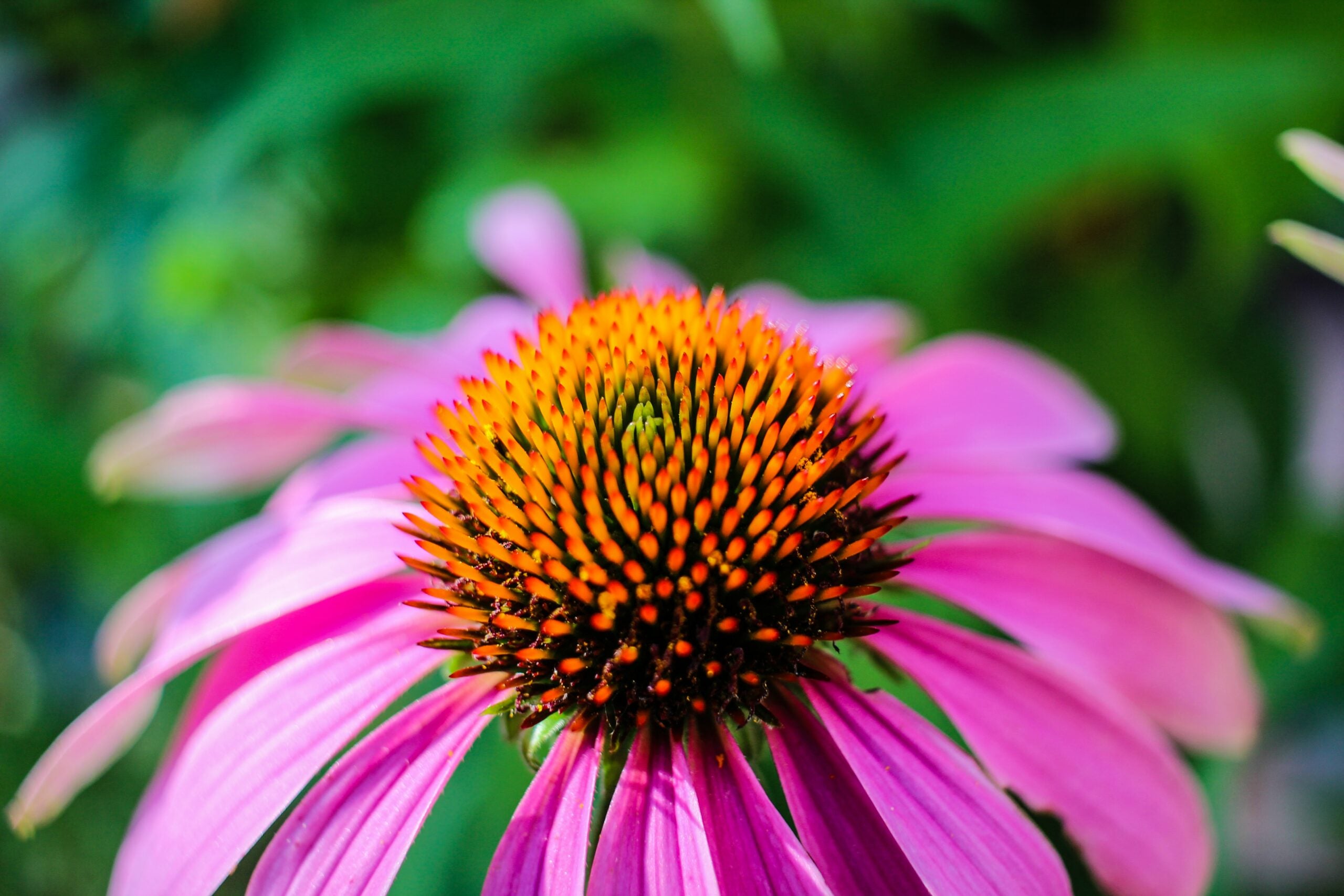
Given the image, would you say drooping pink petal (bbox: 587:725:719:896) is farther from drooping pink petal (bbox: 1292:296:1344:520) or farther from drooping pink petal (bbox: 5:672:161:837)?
drooping pink petal (bbox: 1292:296:1344:520)

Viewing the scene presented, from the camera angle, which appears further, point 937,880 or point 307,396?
point 307,396

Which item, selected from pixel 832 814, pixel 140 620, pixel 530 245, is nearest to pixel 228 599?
pixel 140 620

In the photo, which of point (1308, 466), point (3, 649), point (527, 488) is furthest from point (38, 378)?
point (1308, 466)

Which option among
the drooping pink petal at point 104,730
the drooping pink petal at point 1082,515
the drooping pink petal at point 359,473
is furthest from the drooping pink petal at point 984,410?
the drooping pink petal at point 104,730

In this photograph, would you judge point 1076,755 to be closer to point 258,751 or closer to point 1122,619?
point 1122,619

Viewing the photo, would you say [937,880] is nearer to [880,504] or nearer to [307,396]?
[880,504]

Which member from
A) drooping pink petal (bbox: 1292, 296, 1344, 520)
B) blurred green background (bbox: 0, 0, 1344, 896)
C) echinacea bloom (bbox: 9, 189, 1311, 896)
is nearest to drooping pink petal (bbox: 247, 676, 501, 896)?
echinacea bloom (bbox: 9, 189, 1311, 896)
